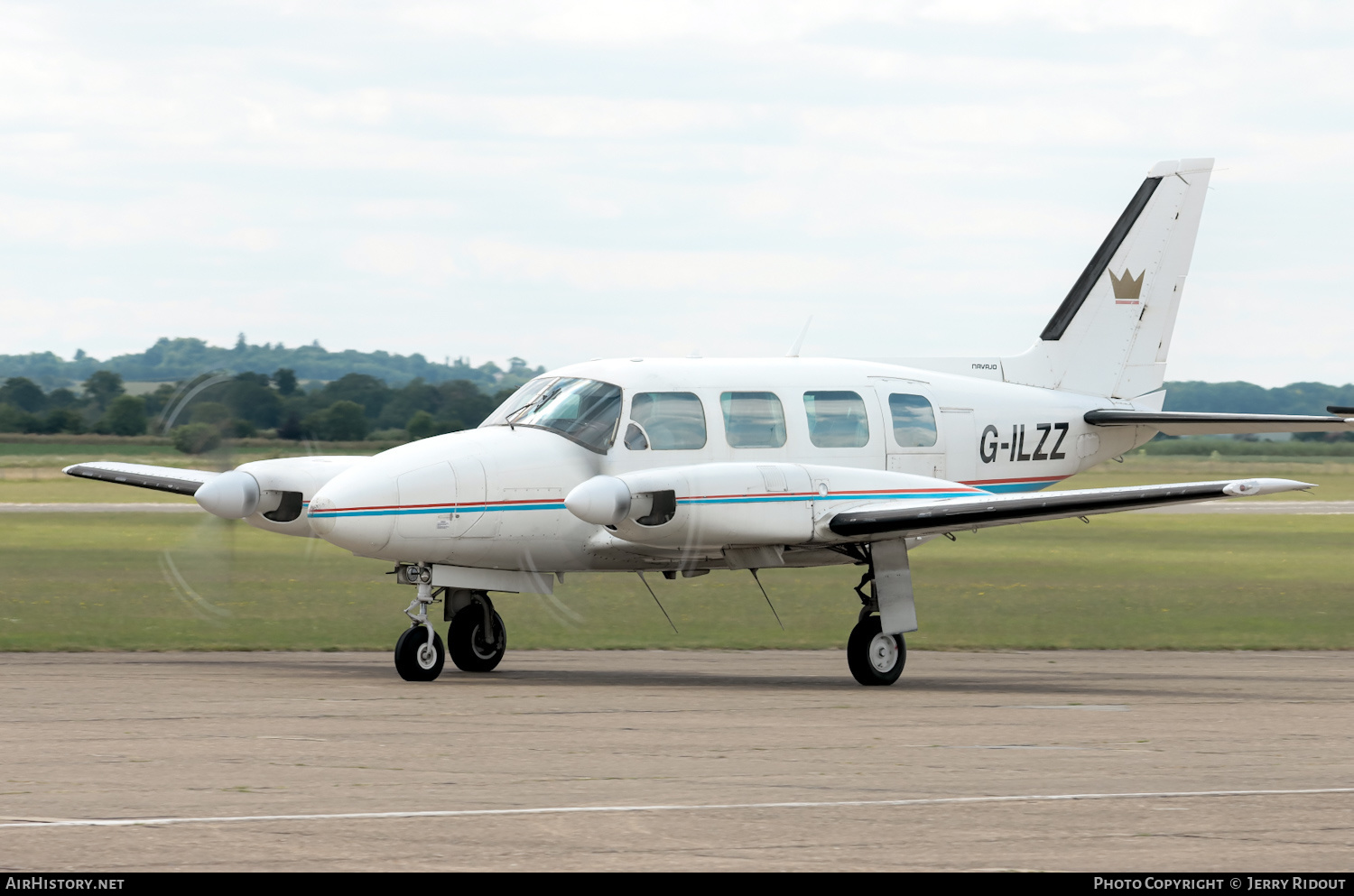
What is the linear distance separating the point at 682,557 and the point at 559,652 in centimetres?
452

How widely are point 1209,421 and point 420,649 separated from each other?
9848 mm

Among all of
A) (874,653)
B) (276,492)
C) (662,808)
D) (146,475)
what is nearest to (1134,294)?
(874,653)

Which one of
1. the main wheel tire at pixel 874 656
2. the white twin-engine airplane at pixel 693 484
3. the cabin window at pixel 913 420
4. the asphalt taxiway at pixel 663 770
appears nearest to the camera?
the asphalt taxiway at pixel 663 770

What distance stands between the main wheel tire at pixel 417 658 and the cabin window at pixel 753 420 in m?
3.67

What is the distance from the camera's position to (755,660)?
20.0 metres

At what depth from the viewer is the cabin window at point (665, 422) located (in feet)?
55.0

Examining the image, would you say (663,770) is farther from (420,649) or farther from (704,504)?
(420,649)

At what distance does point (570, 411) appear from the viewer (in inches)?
664

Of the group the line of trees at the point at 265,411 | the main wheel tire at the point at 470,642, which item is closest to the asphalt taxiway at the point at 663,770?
the main wheel tire at the point at 470,642

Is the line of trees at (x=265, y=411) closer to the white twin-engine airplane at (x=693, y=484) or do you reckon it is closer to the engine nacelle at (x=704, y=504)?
the white twin-engine airplane at (x=693, y=484)

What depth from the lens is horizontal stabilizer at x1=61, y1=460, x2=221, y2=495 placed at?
63.2ft

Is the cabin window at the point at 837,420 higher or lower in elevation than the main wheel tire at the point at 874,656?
higher

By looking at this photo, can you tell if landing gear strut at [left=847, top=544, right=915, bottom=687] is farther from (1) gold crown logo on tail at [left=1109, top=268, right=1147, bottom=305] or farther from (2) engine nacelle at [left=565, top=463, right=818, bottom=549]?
(1) gold crown logo on tail at [left=1109, top=268, right=1147, bottom=305]
